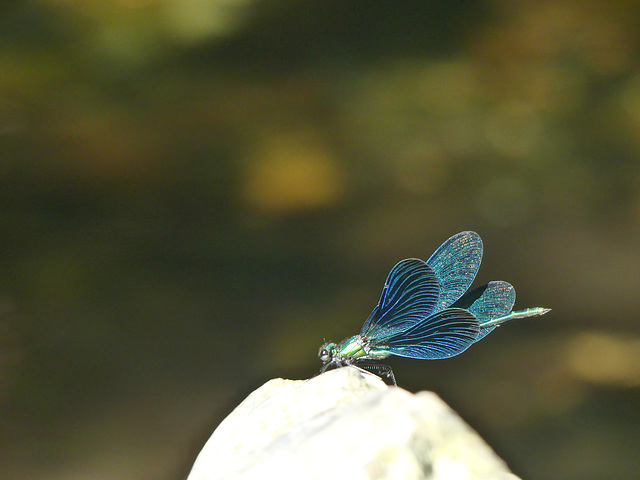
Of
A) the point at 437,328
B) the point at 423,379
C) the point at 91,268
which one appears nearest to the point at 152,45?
the point at 91,268

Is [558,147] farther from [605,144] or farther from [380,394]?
[380,394]

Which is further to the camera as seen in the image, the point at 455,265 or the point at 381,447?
the point at 455,265

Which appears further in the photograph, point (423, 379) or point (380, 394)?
point (423, 379)

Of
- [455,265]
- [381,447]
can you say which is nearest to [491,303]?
[455,265]

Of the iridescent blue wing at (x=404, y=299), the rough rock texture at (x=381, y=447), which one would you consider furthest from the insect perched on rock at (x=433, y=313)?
the rough rock texture at (x=381, y=447)

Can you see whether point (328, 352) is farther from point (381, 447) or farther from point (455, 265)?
point (381, 447)

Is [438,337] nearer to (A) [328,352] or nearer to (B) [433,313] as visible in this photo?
(B) [433,313]

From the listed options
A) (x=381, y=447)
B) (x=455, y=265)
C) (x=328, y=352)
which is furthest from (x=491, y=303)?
(x=381, y=447)
